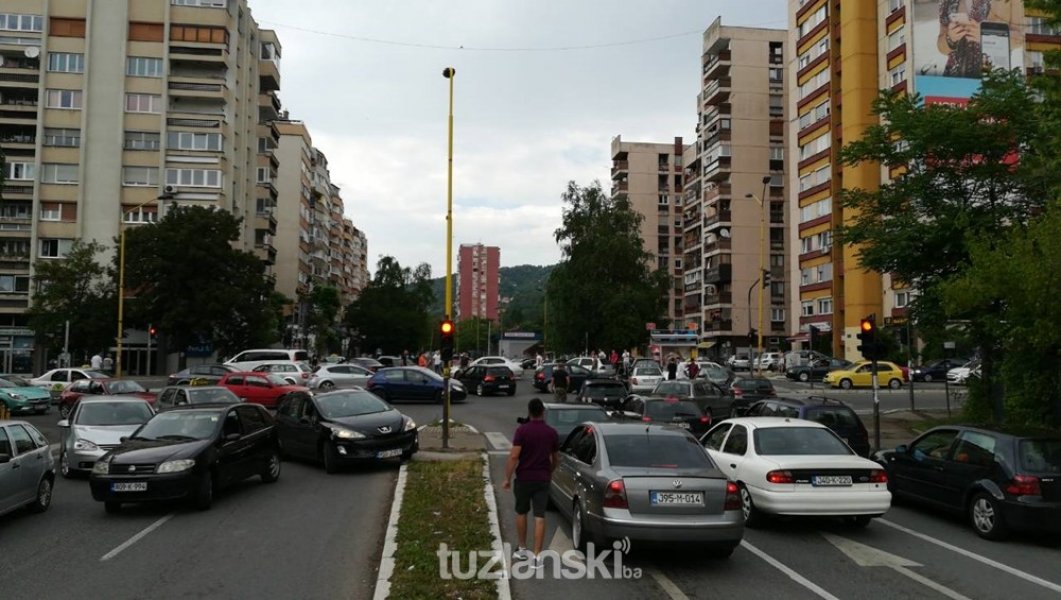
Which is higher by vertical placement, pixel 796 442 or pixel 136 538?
pixel 796 442

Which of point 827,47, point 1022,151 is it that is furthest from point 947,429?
point 827,47

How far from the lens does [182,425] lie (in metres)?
13.1

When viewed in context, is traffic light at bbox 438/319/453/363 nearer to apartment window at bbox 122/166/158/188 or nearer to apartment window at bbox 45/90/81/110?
apartment window at bbox 122/166/158/188

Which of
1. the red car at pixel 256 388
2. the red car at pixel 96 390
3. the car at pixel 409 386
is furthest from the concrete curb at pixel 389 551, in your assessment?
the car at pixel 409 386

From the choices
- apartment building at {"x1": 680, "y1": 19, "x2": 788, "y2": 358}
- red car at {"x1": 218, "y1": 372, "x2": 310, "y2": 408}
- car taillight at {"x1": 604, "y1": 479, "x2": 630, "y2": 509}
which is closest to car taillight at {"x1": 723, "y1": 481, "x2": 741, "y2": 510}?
car taillight at {"x1": 604, "y1": 479, "x2": 630, "y2": 509}

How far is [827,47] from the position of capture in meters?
64.3

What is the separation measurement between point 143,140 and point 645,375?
45.4m

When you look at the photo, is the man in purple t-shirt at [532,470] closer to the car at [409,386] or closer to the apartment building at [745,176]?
the car at [409,386]

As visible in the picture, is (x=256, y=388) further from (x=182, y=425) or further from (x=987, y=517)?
(x=987, y=517)

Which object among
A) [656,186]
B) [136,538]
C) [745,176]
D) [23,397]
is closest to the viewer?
Answer: [136,538]

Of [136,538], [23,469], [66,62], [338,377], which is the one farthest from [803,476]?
[66,62]

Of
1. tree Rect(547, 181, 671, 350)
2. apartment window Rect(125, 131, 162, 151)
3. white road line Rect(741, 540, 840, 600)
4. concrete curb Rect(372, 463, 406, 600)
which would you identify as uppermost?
apartment window Rect(125, 131, 162, 151)

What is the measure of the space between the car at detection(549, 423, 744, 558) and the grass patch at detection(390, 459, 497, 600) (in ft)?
4.29

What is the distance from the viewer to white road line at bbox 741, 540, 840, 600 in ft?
26.0
